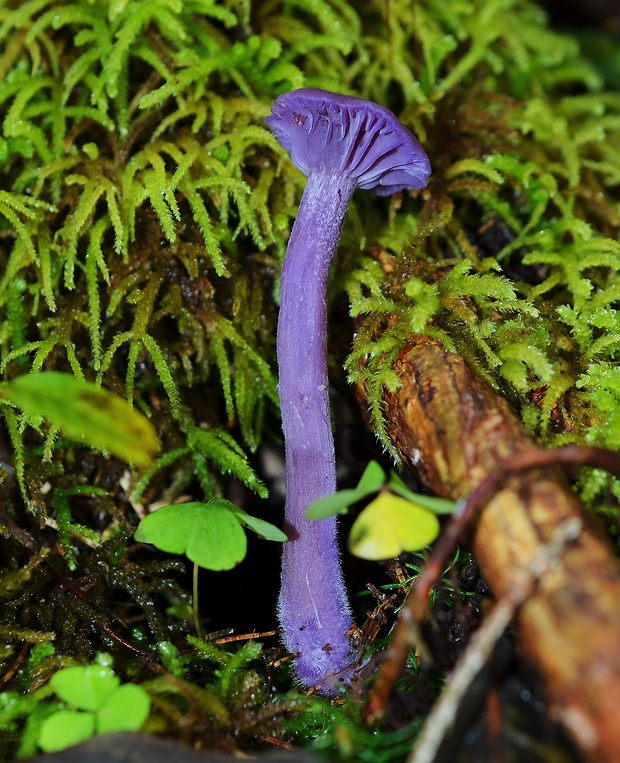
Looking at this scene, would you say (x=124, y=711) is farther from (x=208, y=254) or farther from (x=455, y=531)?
(x=208, y=254)

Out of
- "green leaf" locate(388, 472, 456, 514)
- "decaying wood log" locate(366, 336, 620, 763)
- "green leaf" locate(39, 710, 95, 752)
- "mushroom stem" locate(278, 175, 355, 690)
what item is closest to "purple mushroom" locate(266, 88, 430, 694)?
"mushroom stem" locate(278, 175, 355, 690)

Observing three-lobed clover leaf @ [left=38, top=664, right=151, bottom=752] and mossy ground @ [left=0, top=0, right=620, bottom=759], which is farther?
mossy ground @ [left=0, top=0, right=620, bottom=759]

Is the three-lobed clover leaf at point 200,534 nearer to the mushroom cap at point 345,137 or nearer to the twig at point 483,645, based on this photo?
the twig at point 483,645

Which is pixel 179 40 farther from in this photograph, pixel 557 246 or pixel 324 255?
pixel 557 246

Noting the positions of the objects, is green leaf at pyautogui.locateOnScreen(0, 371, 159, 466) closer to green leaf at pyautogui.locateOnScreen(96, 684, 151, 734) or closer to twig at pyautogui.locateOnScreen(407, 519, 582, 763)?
green leaf at pyautogui.locateOnScreen(96, 684, 151, 734)

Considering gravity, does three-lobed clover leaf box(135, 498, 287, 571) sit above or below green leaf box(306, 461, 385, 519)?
below

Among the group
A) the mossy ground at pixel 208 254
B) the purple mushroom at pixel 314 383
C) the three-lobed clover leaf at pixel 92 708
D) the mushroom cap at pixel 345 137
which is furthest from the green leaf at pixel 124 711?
the mushroom cap at pixel 345 137
